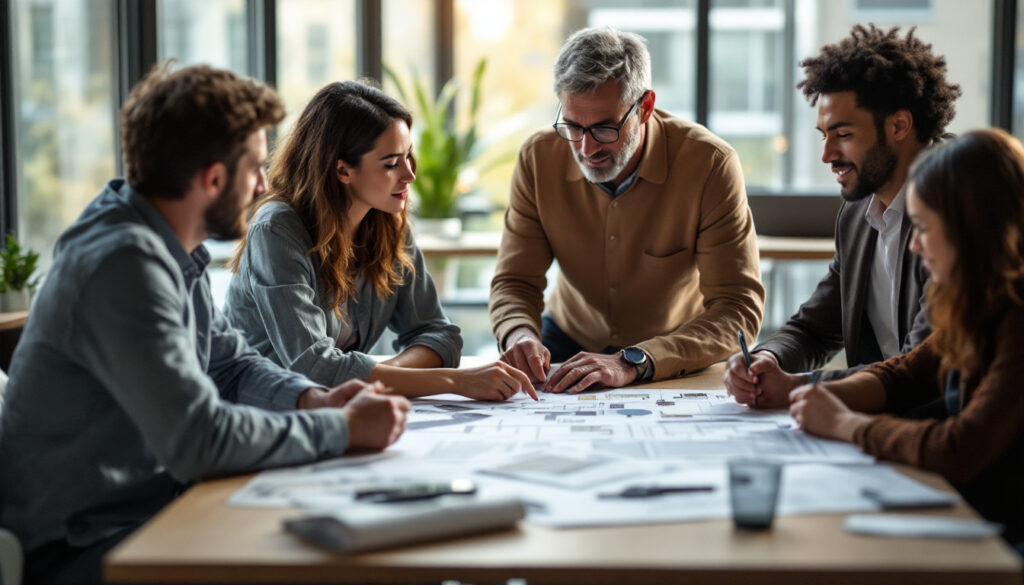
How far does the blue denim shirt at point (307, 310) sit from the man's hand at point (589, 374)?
331mm

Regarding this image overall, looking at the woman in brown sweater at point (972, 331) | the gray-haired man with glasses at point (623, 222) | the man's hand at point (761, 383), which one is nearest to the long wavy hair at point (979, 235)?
the woman in brown sweater at point (972, 331)

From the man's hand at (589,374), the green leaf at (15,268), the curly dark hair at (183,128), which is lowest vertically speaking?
the man's hand at (589,374)

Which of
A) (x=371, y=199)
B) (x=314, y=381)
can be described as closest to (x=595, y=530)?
(x=314, y=381)

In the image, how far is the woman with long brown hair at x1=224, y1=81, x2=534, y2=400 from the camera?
6.52 feet

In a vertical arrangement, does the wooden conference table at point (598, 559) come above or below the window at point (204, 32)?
below

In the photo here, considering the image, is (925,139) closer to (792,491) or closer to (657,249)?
(657,249)

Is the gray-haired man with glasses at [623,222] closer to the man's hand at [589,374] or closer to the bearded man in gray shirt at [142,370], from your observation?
the man's hand at [589,374]

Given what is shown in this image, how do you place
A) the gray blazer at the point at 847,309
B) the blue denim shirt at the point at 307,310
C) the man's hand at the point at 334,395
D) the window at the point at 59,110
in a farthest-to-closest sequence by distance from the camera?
the window at the point at 59,110
the gray blazer at the point at 847,309
the blue denim shirt at the point at 307,310
the man's hand at the point at 334,395

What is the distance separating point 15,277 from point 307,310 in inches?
59.4

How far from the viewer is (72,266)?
1411mm

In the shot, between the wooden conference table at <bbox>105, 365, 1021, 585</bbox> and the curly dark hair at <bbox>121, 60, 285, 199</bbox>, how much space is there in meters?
0.58

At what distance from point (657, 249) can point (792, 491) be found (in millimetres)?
1367

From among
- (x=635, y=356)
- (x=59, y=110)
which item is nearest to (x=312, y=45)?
(x=59, y=110)

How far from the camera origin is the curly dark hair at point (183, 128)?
1.49 meters
